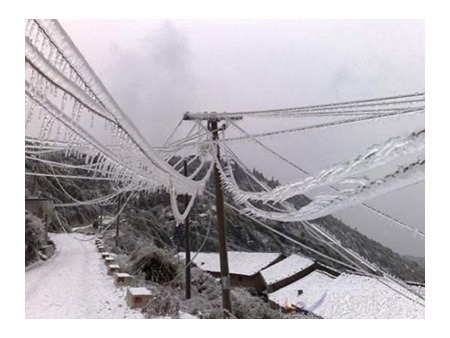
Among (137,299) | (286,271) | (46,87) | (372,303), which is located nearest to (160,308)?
(137,299)

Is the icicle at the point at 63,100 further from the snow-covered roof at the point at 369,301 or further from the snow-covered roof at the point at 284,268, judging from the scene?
the snow-covered roof at the point at 284,268

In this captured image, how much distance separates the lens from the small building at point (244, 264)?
5078mm

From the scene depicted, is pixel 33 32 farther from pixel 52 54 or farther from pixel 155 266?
pixel 155 266

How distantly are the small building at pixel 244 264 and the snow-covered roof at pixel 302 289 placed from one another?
0.40 m

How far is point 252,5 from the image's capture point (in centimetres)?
216

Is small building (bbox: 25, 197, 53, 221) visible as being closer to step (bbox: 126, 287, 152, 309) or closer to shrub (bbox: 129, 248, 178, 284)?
shrub (bbox: 129, 248, 178, 284)

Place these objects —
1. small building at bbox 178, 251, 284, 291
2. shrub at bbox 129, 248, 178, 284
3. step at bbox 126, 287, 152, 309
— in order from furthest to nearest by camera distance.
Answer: small building at bbox 178, 251, 284, 291 < shrub at bbox 129, 248, 178, 284 < step at bbox 126, 287, 152, 309

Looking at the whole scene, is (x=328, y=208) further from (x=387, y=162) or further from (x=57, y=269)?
(x=57, y=269)

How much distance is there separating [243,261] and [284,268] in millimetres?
671

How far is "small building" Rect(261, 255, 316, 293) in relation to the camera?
561 cm

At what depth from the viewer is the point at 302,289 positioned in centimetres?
487

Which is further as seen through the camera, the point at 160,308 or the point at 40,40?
the point at 160,308

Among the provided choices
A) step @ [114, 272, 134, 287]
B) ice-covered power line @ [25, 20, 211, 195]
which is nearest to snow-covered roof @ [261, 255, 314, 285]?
step @ [114, 272, 134, 287]
